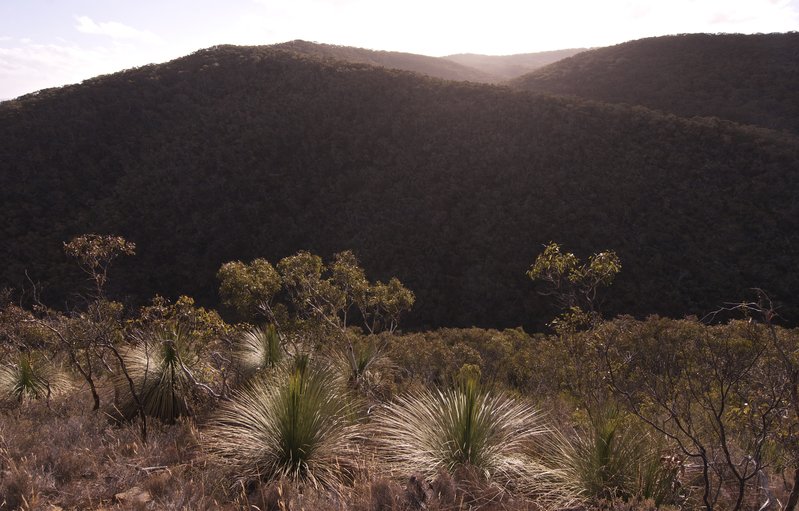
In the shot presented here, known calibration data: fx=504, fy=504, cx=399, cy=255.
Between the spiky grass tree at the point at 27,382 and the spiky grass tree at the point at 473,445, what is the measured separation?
476 cm

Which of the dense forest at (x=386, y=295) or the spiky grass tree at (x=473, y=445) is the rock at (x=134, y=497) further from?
the spiky grass tree at (x=473, y=445)

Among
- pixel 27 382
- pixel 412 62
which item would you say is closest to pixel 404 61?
pixel 412 62

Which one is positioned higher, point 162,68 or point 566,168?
point 162,68

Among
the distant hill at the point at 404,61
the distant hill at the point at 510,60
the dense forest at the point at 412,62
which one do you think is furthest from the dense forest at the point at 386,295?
the distant hill at the point at 510,60

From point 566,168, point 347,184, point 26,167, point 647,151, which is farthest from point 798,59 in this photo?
point 26,167

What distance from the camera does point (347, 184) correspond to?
28.0 meters

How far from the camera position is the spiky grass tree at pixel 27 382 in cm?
621

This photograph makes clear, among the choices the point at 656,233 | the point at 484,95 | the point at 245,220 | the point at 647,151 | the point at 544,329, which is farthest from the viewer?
the point at 484,95

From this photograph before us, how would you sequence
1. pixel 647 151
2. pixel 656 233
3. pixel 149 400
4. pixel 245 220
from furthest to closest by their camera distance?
pixel 245 220
pixel 647 151
pixel 656 233
pixel 149 400

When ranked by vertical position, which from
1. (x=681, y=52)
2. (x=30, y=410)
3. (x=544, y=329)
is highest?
(x=681, y=52)

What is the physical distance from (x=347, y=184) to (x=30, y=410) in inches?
914

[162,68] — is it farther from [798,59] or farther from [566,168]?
[798,59]

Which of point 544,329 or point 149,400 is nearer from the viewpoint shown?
point 149,400

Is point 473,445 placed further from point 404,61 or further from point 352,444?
point 404,61
